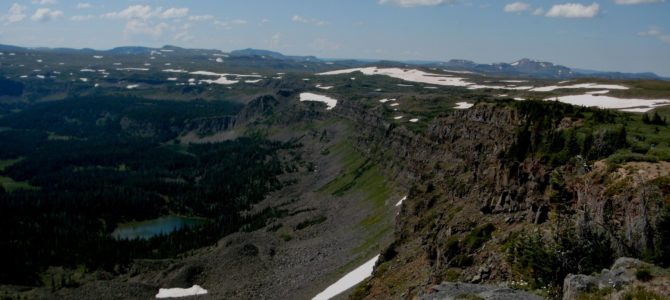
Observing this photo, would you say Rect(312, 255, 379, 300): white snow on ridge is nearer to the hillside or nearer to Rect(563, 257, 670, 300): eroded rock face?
the hillside

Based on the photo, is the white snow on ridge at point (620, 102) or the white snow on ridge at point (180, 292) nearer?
the white snow on ridge at point (180, 292)

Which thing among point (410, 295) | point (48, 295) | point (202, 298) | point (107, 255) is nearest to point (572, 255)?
point (410, 295)

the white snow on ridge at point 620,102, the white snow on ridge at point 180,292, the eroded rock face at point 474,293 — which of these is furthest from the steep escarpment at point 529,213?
the white snow on ridge at point 180,292

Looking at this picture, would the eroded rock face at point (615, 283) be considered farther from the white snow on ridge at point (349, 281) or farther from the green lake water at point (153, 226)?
the green lake water at point (153, 226)

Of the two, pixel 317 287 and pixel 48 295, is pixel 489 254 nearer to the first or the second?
pixel 317 287

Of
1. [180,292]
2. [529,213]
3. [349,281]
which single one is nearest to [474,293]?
[529,213]

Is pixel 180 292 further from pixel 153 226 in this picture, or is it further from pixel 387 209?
pixel 153 226
